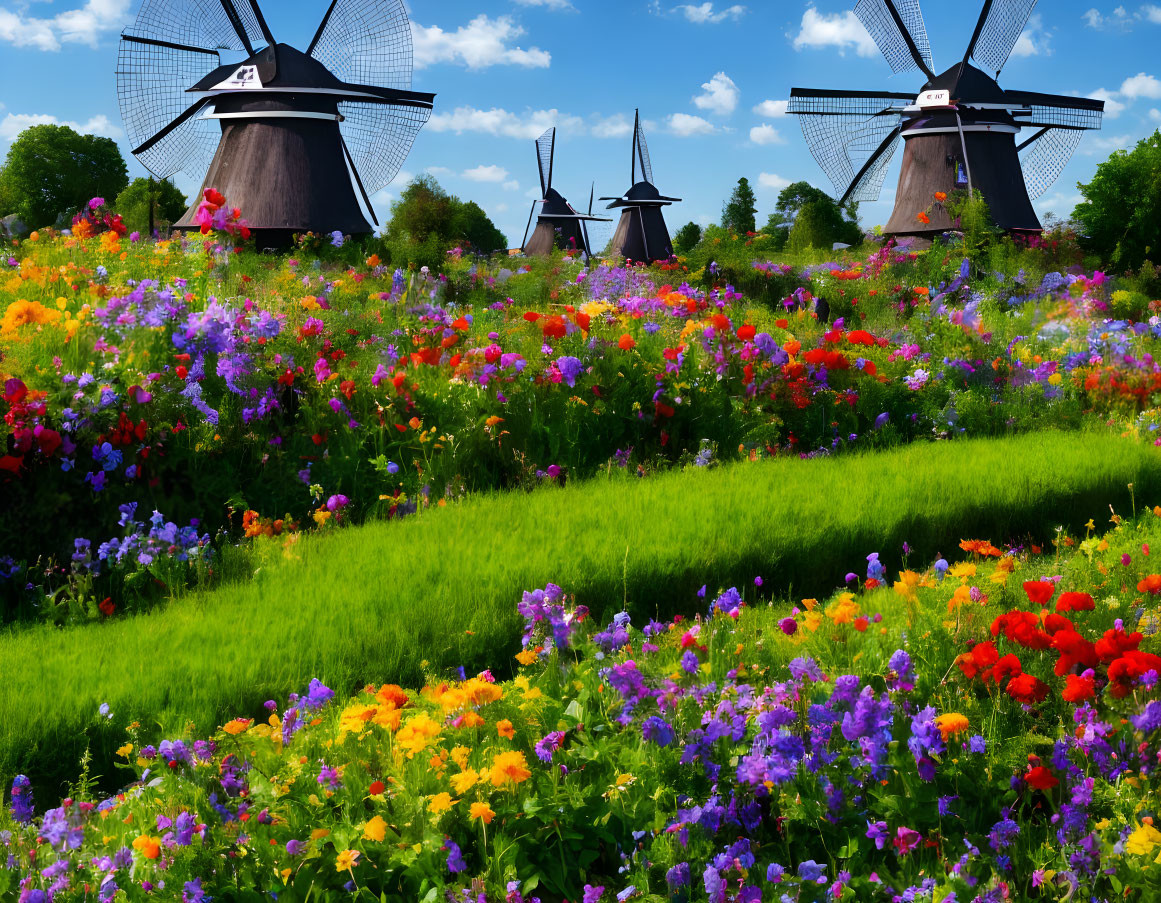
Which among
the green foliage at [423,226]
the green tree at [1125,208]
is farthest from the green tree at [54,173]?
the green tree at [1125,208]

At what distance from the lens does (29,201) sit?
3950 centimetres

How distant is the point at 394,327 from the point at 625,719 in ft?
20.3

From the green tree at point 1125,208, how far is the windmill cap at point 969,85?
398 inches

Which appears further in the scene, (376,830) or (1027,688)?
(1027,688)

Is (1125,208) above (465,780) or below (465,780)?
above

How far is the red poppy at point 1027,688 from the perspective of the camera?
10.3 feet

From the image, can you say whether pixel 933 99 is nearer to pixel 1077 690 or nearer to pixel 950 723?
pixel 1077 690

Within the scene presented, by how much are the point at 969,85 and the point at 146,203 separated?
68.9 feet

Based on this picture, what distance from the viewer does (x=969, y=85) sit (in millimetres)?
23609

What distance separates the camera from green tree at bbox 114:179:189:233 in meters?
24.6

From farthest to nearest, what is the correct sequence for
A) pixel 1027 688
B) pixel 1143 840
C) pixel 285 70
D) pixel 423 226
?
1. pixel 423 226
2. pixel 285 70
3. pixel 1027 688
4. pixel 1143 840

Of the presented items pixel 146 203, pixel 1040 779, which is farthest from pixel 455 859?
pixel 146 203

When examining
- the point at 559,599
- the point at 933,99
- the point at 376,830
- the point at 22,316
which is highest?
the point at 933,99

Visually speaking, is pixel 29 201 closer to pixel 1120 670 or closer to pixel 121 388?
pixel 121 388
